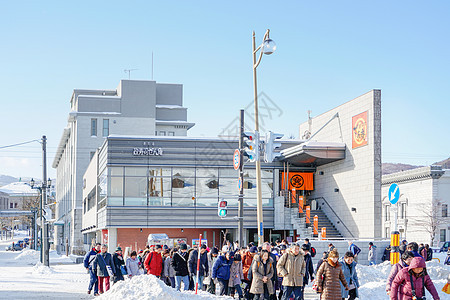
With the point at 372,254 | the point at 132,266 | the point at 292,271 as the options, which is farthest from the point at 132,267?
the point at 372,254

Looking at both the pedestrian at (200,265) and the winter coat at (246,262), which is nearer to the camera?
the winter coat at (246,262)

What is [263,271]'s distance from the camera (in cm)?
1580

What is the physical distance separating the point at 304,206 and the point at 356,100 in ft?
34.2

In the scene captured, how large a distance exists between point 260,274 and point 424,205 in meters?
56.8

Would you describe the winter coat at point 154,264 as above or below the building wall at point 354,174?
below

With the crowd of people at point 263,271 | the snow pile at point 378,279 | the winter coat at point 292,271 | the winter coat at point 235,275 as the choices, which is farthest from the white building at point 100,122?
the winter coat at point 292,271

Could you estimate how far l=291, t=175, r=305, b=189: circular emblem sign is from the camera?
150 ft

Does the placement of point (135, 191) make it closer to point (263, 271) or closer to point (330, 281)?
point (263, 271)

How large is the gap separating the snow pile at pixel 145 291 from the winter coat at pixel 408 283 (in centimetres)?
555

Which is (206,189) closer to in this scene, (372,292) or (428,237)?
(372,292)

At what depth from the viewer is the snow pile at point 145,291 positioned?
14.4 metres

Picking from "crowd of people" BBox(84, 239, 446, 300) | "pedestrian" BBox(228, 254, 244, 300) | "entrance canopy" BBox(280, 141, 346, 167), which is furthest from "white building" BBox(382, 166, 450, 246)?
"pedestrian" BBox(228, 254, 244, 300)

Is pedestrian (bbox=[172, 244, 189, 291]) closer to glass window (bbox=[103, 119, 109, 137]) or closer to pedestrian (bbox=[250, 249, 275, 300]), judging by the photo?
pedestrian (bbox=[250, 249, 275, 300])

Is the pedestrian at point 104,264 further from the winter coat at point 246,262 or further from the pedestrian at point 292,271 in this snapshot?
the pedestrian at point 292,271
